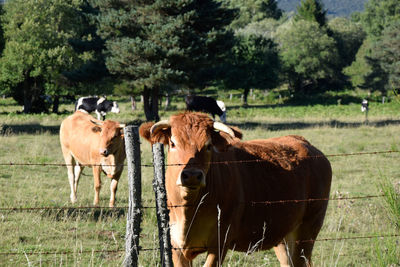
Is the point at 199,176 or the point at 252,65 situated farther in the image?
the point at 252,65

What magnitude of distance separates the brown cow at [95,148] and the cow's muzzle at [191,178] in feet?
15.9

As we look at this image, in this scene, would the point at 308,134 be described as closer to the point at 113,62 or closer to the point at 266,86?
the point at 113,62

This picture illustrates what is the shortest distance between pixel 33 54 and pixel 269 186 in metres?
27.4

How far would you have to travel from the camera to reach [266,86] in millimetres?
53906

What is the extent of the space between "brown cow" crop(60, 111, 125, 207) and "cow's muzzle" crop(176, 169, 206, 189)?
4.85 m

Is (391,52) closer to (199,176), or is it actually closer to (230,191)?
(230,191)

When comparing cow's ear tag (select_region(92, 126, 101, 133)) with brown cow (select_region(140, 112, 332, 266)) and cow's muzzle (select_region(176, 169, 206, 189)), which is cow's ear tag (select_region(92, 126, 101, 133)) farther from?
cow's muzzle (select_region(176, 169, 206, 189))

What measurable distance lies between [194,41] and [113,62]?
13.9ft

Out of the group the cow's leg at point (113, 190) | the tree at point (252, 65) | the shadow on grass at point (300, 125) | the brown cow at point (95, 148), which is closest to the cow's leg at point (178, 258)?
the brown cow at point (95, 148)

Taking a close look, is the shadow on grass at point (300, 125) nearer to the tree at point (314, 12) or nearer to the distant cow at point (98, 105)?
the distant cow at point (98, 105)

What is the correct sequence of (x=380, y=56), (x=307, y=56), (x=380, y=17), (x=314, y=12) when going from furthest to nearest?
(x=380, y=17) → (x=314, y=12) → (x=307, y=56) → (x=380, y=56)

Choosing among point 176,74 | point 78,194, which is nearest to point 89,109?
point 176,74

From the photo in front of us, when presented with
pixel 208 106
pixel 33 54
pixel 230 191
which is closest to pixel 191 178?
pixel 230 191

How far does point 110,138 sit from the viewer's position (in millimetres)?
9430
